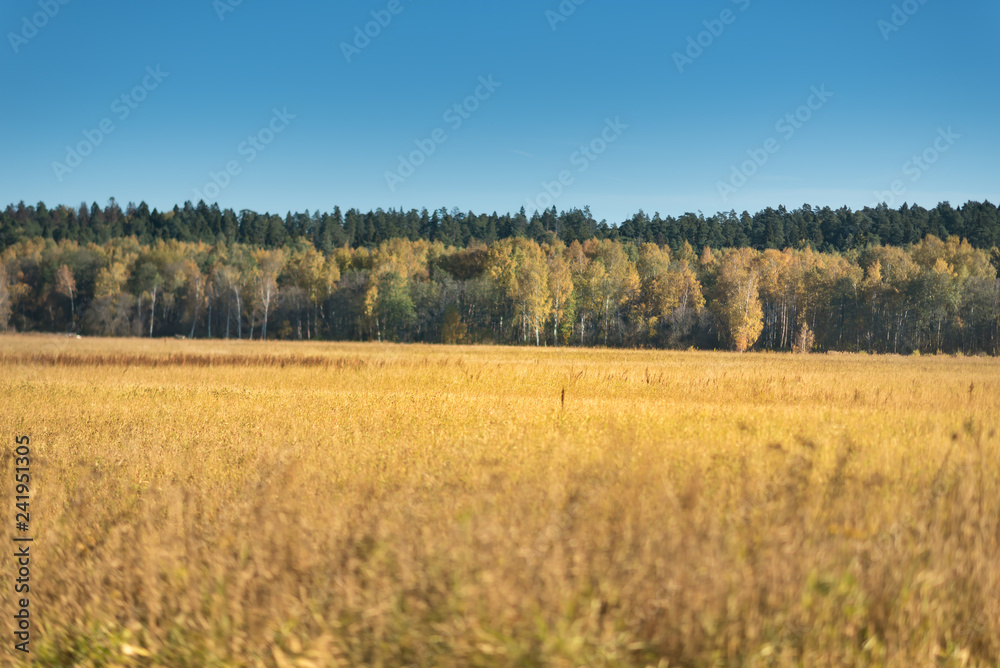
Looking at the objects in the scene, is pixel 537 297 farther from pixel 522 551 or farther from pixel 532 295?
pixel 522 551

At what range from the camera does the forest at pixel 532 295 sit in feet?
242

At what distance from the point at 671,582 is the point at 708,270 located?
93424 millimetres

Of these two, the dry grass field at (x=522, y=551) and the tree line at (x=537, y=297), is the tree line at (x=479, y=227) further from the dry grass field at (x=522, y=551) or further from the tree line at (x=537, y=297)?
the dry grass field at (x=522, y=551)

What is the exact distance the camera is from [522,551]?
13.4 feet

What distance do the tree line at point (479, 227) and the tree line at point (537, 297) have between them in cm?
3628

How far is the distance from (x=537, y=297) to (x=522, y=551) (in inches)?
2784

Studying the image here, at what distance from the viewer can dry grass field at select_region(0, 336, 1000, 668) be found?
3914mm

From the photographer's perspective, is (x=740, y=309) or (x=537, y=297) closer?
(x=740, y=309)

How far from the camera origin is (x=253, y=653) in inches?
163

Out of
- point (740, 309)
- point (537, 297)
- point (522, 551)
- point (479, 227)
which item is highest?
point (479, 227)

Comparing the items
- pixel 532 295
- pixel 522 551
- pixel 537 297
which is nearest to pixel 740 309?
pixel 537 297

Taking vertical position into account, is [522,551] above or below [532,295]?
below

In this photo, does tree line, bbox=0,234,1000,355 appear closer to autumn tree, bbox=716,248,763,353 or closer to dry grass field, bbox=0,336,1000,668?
autumn tree, bbox=716,248,763,353

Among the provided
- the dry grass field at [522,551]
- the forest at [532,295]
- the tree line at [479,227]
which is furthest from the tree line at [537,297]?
the dry grass field at [522,551]
